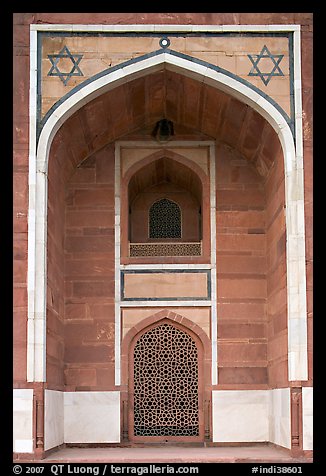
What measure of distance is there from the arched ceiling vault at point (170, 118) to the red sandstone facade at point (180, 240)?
0.08ft

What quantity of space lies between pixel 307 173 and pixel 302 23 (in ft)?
6.04

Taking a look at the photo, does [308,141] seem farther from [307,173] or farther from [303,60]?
[303,60]

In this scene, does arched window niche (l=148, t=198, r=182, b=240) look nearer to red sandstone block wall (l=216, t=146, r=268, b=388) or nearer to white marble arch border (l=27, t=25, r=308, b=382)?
red sandstone block wall (l=216, t=146, r=268, b=388)

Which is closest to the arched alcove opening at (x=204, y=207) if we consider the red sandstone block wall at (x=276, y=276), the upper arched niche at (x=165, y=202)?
the red sandstone block wall at (x=276, y=276)

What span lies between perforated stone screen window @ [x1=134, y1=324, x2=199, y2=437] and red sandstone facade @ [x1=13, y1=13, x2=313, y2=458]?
4.3 inches

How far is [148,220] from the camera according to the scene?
39.3 feet

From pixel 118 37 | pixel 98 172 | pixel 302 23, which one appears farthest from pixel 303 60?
pixel 98 172

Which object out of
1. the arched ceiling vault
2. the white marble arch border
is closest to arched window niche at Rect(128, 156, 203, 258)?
the arched ceiling vault

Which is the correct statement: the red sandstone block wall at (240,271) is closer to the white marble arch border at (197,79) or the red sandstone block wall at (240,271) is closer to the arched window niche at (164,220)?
the arched window niche at (164,220)

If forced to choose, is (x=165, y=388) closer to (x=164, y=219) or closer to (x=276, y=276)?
(x=276, y=276)

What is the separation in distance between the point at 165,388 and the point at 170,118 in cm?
363

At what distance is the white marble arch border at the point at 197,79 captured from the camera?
368 inches

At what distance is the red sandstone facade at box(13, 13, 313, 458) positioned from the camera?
10.1 meters

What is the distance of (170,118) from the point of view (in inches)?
453
